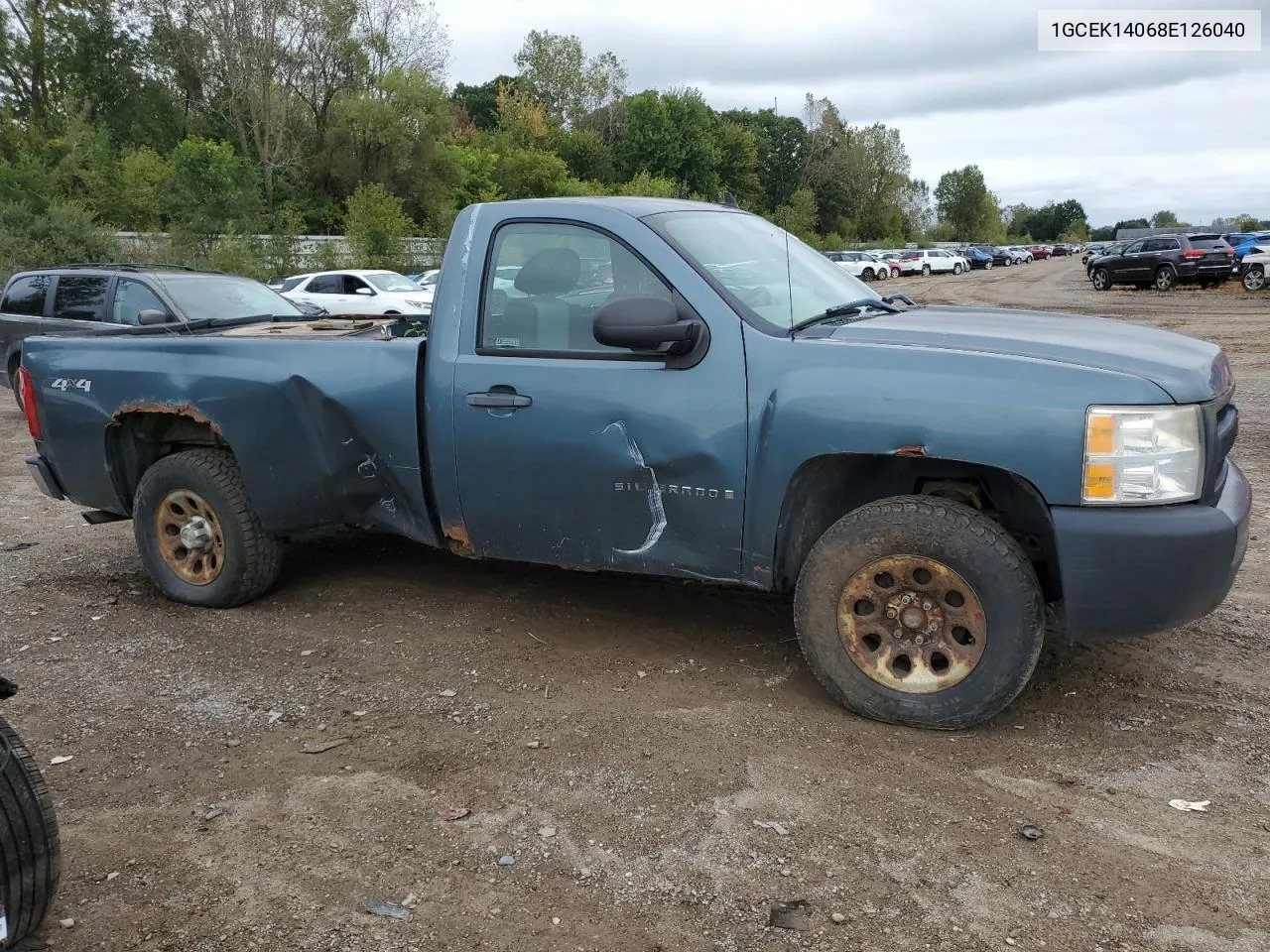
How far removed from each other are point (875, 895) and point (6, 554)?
19.1 ft

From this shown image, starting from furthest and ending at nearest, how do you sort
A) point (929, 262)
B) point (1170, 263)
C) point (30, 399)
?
point (929, 262) < point (1170, 263) < point (30, 399)

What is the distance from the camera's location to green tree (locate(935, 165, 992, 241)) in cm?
12588

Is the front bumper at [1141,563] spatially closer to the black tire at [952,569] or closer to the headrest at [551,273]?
the black tire at [952,569]

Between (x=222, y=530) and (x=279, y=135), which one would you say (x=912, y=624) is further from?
(x=279, y=135)

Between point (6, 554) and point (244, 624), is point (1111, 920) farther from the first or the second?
point (6, 554)

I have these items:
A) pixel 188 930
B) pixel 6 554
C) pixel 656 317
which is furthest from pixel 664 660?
pixel 6 554

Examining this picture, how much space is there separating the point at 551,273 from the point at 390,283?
18.2 meters

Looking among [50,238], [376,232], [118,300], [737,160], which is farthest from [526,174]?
[118,300]

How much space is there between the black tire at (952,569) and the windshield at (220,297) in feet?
25.6

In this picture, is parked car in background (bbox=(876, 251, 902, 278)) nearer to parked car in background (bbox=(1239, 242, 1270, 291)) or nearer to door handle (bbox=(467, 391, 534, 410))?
parked car in background (bbox=(1239, 242, 1270, 291))

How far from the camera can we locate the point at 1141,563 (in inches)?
130

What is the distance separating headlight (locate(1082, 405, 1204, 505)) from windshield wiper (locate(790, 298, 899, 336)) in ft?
3.63

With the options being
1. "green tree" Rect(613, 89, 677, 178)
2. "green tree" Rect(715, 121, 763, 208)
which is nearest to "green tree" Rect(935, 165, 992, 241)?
"green tree" Rect(715, 121, 763, 208)

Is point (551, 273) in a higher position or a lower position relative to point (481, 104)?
lower
